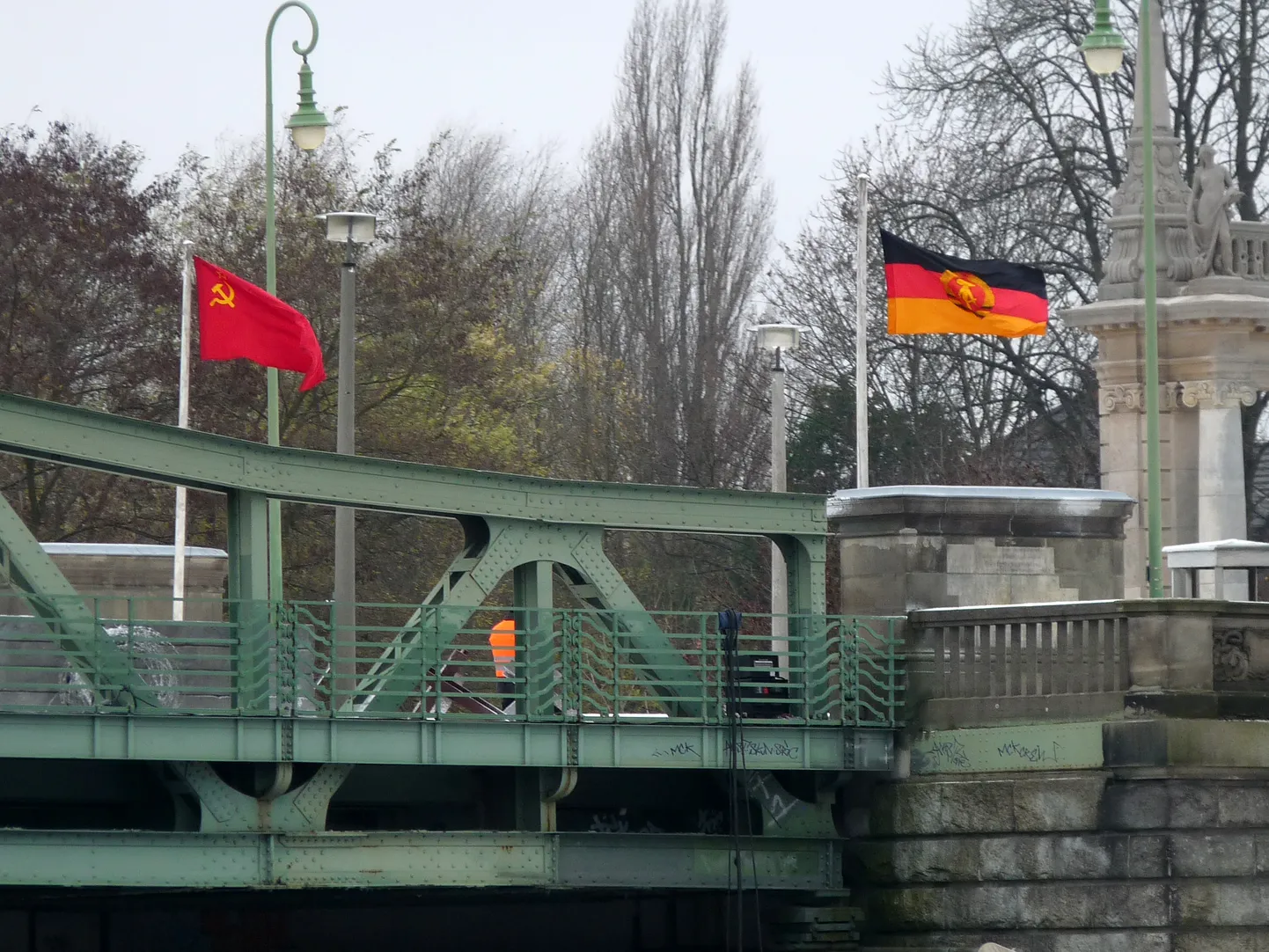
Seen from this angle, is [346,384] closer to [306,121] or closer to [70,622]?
[306,121]

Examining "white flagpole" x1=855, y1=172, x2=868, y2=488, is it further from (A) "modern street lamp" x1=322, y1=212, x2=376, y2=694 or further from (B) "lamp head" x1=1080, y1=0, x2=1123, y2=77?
(A) "modern street lamp" x1=322, y1=212, x2=376, y2=694

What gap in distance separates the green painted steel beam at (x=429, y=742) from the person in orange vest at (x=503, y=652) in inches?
25.8

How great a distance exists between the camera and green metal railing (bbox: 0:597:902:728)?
2311cm

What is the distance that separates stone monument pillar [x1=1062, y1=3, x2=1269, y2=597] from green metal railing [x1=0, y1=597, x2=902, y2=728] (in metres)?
11.8

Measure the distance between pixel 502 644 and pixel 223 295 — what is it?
6.18 meters

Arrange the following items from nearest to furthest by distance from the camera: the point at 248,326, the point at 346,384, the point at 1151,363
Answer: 1. the point at 1151,363
2. the point at 346,384
3. the point at 248,326

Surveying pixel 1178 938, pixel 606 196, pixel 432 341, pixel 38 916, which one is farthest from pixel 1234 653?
pixel 606 196

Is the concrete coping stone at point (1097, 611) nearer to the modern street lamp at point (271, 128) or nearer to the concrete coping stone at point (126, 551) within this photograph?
the modern street lamp at point (271, 128)

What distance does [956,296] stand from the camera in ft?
102

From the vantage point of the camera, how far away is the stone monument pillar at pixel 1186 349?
38.0 m

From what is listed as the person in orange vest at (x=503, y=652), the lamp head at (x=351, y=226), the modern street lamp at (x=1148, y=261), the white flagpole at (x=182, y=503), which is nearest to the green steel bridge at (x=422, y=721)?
the person in orange vest at (x=503, y=652)

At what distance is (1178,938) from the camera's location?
23.5 m

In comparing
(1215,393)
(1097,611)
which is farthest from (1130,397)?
(1097,611)

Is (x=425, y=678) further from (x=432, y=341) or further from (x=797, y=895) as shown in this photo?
(x=432, y=341)
